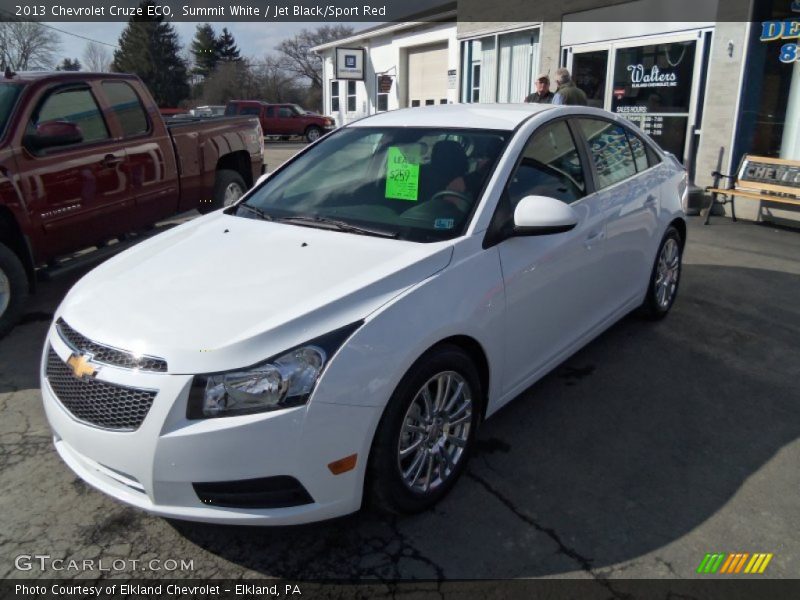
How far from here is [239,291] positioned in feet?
8.73

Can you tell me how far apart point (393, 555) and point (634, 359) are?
8.51 ft

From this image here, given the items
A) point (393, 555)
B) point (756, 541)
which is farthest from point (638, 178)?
point (393, 555)

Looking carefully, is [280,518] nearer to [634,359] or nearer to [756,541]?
[756,541]

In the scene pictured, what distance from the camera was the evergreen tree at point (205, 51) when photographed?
7275 cm

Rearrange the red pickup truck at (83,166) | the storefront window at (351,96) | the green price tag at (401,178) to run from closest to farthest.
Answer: the green price tag at (401,178) → the red pickup truck at (83,166) → the storefront window at (351,96)

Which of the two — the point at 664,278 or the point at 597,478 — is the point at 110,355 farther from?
the point at 664,278

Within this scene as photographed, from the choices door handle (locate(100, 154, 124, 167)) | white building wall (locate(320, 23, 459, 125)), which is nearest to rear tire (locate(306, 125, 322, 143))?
white building wall (locate(320, 23, 459, 125))

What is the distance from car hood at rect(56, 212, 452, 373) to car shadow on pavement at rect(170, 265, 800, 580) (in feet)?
2.42

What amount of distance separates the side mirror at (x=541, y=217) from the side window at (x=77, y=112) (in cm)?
431

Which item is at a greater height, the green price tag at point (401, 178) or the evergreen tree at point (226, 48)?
the evergreen tree at point (226, 48)

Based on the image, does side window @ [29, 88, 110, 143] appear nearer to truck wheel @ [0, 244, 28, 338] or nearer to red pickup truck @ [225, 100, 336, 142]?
truck wheel @ [0, 244, 28, 338]

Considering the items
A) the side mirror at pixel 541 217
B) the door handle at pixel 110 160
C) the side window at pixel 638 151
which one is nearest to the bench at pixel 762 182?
the side window at pixel 638 151

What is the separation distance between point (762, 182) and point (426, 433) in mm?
8028

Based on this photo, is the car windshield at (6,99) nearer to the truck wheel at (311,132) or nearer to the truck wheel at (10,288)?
the truck wheel at (10,288)
